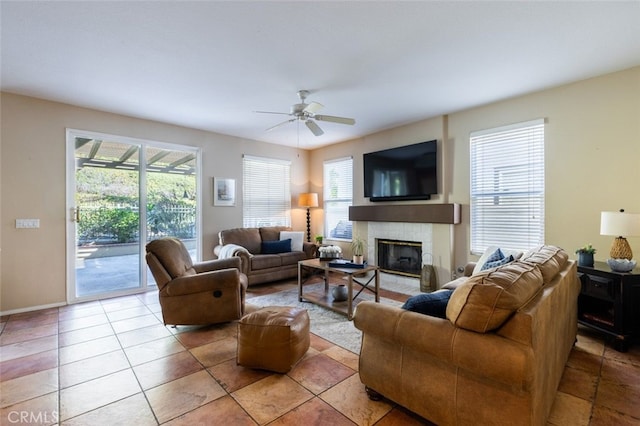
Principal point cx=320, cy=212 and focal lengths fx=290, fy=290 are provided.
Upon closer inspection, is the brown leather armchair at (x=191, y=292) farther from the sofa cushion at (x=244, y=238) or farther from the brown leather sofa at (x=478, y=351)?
the sofa cushion at (x=244, y=238)

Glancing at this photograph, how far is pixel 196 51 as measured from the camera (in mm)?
2639

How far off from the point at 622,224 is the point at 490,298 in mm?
2277

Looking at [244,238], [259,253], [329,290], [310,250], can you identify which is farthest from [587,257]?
[244,238]

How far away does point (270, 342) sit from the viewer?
2158 millimetres

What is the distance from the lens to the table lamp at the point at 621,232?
2.54 metres

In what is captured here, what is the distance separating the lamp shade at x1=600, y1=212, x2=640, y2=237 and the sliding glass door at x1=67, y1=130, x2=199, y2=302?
551cm

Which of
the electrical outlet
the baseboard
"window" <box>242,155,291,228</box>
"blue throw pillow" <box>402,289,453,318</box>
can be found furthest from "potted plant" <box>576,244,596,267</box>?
the electrical outlet

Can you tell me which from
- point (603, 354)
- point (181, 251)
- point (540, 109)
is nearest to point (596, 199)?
point (540, 109)

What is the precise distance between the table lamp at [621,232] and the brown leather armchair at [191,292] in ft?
11.8

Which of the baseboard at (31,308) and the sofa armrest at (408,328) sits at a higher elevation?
the sofa armrest at (408,328)

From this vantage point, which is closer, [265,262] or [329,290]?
[329,290]

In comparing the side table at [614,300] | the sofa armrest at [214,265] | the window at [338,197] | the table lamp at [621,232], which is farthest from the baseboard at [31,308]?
the table lamp at [621,232]

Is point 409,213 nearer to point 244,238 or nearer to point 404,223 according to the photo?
point 404,223

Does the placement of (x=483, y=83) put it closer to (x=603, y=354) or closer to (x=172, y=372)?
(x=603, y=354)
